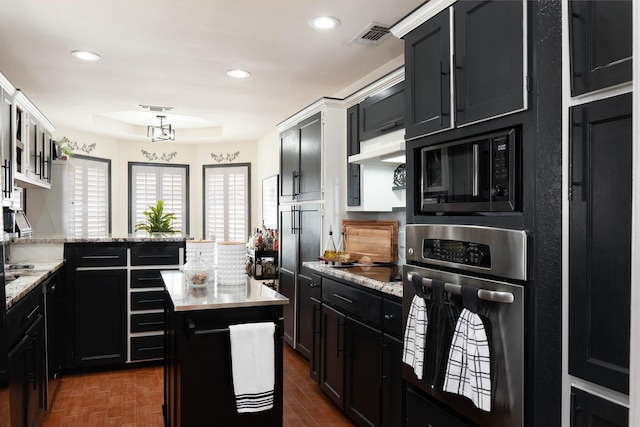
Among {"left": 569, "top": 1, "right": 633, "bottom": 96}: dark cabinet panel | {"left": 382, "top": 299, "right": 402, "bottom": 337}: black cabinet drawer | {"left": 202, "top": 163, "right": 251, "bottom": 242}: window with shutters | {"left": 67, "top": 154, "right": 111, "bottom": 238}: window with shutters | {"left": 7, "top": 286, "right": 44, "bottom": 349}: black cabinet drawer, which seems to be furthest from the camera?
{"left": 202, "top": 163, "right": 251, "bottom": 242}: window with shutters

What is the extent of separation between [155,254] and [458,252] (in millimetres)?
3035

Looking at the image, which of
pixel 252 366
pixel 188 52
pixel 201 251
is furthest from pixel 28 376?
pixel 188 52

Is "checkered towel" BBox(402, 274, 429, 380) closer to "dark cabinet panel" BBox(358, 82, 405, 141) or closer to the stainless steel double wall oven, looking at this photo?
the stainless steel double wall oven

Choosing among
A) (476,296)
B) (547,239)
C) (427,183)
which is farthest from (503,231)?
(427,183)

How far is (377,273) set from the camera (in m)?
3.04

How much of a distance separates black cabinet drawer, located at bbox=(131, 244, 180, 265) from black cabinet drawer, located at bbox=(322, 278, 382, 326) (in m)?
1.65

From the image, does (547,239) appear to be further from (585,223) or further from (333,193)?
(333,193)

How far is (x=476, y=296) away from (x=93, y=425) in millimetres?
2661

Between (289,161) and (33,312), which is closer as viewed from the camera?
(33,312)

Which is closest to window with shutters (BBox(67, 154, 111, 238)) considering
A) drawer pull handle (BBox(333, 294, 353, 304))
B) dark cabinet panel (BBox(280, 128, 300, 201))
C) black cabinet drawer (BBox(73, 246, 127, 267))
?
black cabinet drawer (BBox(73, 246, 127, 267))

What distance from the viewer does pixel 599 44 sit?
142 cm

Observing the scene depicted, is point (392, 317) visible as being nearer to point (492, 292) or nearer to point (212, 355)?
point (492, 292)

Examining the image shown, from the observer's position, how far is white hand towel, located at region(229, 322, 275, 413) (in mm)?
2004

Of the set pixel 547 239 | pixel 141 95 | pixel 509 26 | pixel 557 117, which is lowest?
pixel 547 239
